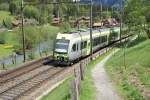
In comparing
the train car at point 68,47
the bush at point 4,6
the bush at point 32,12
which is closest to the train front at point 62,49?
the train car at point 68,47

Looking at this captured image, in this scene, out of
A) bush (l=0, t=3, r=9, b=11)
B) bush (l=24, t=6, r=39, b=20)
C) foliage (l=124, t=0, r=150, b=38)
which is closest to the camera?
foliage (l=124, t=0, r=150, b=38)

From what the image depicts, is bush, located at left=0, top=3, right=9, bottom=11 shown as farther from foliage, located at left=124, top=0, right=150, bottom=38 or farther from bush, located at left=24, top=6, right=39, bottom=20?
foliage, located at left=124, top=0, right=150, bottom=38

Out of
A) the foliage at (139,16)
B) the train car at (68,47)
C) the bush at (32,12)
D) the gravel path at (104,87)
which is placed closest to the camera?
the gravel path at (104,87)

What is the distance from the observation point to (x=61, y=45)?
40.9 m

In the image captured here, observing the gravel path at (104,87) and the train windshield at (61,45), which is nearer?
the gravel path at (104,87)

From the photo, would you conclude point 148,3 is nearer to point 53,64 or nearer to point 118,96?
point 53,64

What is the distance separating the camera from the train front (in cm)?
4038

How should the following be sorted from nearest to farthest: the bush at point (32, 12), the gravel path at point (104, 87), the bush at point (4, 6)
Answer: the gravel path at point (104, 87) < the bush at point (32, 12) < the bush at point (4, 6)

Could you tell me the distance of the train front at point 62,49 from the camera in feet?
132

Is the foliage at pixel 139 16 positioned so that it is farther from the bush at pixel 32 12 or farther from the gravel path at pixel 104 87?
the bush at pixel 32 12

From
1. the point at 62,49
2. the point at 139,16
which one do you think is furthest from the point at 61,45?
the point at 139,16

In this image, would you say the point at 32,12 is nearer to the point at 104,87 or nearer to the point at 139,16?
the point at 139,16

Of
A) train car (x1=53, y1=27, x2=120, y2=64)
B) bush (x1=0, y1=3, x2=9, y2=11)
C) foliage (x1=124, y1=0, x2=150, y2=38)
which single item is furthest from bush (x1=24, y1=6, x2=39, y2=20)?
train car (x1=53, y1=27, x2=120, y2=64)

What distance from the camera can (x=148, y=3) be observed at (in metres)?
65.7
